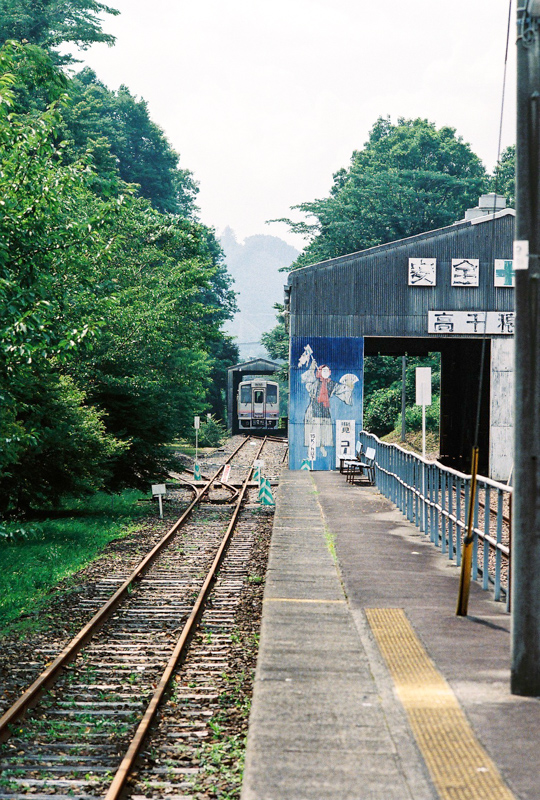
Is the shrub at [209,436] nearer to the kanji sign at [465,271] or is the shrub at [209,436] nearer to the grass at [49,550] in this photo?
the kanji sign at [465,271]

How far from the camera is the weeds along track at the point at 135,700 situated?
6.23m

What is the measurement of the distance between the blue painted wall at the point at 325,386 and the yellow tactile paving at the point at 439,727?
71.2 feet

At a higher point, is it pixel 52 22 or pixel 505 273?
pixel 52 22

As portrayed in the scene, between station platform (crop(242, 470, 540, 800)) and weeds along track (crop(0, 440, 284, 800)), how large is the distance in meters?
0.70

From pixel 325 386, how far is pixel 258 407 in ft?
91.9

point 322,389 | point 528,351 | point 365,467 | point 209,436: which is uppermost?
point 322,389

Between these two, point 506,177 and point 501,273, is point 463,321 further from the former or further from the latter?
point 506,177

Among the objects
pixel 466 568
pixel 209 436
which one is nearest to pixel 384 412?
pixel 209 436

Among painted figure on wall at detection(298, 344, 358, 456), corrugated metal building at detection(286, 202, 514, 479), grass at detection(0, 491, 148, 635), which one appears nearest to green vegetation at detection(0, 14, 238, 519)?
grass at detection(0, 491, 148, 635)

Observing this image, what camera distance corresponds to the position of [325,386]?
99.1 feet

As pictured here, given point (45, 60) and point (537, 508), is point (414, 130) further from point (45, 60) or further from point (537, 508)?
point (537, 508)

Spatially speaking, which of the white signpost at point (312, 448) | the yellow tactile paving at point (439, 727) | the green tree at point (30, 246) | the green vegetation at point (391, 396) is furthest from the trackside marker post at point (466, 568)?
the green vegetation at point (391, 396)

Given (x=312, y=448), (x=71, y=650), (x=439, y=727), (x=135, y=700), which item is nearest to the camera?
(x=439, y=727)

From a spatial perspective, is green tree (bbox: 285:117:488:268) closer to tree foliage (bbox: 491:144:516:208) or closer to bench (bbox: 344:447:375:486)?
tree foliage (bbox: 491:144:516:208)
